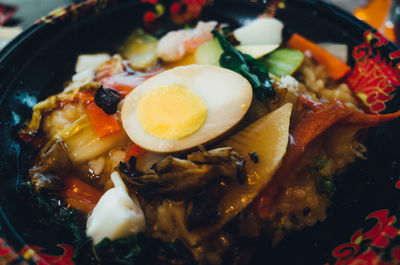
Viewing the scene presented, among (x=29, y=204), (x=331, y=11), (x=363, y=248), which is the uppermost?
(x=331, y=11)

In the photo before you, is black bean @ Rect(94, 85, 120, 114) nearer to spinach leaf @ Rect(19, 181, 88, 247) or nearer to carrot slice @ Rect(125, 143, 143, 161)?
carrot slice @ Rect(125, 143, 143, 161)

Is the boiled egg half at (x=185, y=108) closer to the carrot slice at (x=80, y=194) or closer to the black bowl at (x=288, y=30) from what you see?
the carrot slice at (x=80, y=194)

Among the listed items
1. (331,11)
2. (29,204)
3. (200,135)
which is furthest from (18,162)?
(331,11)

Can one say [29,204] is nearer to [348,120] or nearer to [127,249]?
[127,249]

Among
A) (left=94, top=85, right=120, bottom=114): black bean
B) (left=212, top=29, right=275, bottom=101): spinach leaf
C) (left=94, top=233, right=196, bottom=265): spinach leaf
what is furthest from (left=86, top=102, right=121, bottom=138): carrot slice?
(left=212, top=29, right=275, bottom=101): spinach leaf

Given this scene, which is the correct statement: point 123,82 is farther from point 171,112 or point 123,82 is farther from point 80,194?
point 80,194
